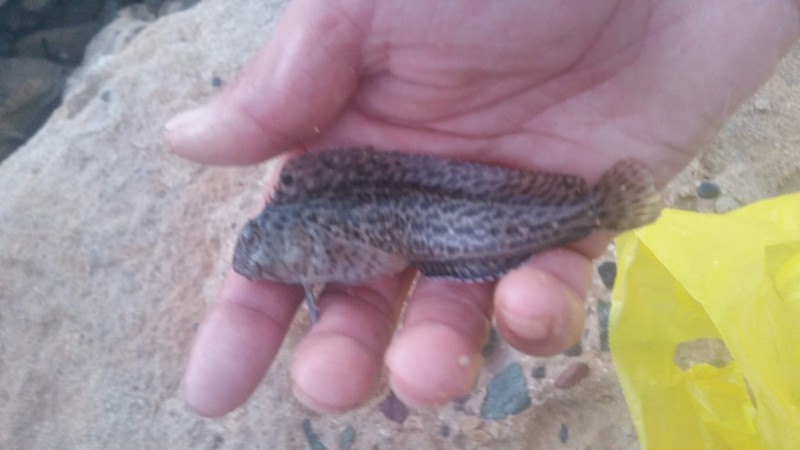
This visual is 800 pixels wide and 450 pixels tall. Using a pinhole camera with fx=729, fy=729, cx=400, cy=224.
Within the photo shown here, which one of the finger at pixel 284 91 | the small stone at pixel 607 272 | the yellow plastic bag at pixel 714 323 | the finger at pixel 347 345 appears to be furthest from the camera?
the small stone at pixel 607 272

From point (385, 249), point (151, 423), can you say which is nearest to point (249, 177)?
point (151, 423)

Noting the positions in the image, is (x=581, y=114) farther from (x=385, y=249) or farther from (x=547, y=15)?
(x=385, y=249)

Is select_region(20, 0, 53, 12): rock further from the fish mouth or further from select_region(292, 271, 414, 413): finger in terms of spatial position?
select_region(292, 271, 414, 413): finger

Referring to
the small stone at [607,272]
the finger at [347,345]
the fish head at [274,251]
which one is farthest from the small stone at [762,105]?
the fish head at [274,251]

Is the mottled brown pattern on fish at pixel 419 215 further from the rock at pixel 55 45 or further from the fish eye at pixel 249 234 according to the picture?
the rock at pixel 55 45

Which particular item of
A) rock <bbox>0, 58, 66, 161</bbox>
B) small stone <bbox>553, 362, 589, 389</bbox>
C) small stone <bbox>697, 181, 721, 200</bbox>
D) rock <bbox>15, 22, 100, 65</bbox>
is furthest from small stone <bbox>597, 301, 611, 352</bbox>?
rock <bbox>15, 22, 100, 65</bbox>

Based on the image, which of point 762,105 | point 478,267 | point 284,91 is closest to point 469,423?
point 478,267
